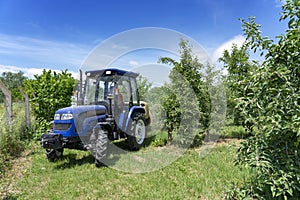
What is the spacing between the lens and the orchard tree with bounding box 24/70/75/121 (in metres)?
7.02

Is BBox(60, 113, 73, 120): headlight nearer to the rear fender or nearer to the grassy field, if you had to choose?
the grassy field

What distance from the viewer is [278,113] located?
1.99 metres

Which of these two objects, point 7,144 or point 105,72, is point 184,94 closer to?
point 105,72

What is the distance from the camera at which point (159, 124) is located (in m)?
6.80

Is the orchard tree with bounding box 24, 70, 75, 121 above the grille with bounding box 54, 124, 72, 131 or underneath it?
above

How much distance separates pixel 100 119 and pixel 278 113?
3.74 m

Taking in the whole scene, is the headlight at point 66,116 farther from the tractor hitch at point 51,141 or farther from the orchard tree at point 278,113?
the orchard tree at point 278,113

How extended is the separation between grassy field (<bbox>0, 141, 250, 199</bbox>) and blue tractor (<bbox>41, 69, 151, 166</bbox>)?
41 cm

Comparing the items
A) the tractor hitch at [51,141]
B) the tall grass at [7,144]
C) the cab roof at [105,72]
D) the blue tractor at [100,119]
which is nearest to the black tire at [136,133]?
the blue tractor at [100,119]

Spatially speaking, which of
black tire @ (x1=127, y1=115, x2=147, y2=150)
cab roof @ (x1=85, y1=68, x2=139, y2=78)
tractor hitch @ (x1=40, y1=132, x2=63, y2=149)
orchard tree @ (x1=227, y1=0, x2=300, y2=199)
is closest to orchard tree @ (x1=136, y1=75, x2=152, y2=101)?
black tire @ (x1=127, y1=115, x2=147, y2=150)

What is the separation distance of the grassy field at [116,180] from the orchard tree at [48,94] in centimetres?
247

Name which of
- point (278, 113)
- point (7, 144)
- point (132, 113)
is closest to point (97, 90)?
point (132, 113)

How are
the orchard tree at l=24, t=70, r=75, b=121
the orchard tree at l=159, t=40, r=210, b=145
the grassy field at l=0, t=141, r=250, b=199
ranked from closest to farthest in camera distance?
the grassy field at l=0, t=141, r=250, b=199 → the orchard tree at l=159, t=40, r=210, b=145 → the orchard tree at l=24, t=70, r=75, b=121

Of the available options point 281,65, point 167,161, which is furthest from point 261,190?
point 167,161
